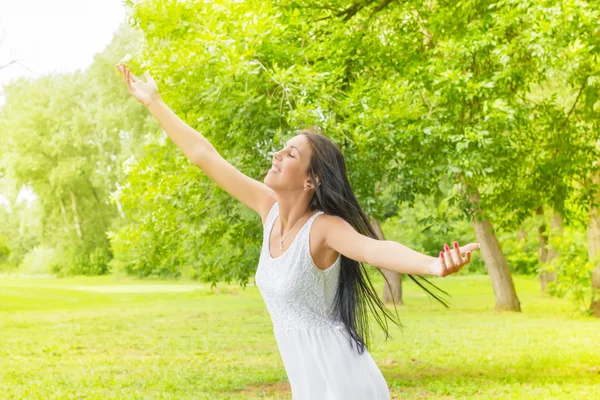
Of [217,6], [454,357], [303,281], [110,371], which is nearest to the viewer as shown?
[303,281]

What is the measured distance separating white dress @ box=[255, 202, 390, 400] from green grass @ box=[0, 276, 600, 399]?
6426 millimetres

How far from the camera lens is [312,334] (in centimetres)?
300

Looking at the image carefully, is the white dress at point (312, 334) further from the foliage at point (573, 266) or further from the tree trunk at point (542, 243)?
the tree trunk at point (542, 243)

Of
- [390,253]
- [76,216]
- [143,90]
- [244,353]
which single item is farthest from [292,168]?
[76,216]

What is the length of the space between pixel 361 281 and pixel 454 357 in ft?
32.7

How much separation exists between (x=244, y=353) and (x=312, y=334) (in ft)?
35.4

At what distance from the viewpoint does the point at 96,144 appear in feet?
137

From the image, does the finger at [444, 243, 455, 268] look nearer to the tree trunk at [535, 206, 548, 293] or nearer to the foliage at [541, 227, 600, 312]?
the foliage at [541, 227, 600, 312]

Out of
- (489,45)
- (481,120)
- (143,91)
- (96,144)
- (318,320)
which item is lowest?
(318,320)

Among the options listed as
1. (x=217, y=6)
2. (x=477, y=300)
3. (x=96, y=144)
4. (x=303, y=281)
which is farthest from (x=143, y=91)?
(x=96, y=144)

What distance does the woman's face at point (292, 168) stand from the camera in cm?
309

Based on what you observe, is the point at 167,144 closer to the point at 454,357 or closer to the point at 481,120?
the point at 481,120

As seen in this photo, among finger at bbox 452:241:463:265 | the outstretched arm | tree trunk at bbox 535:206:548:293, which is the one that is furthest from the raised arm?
tree trunk at bbox 535:206:548:293

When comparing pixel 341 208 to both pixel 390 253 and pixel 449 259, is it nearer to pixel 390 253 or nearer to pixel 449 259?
pixel 390 253
